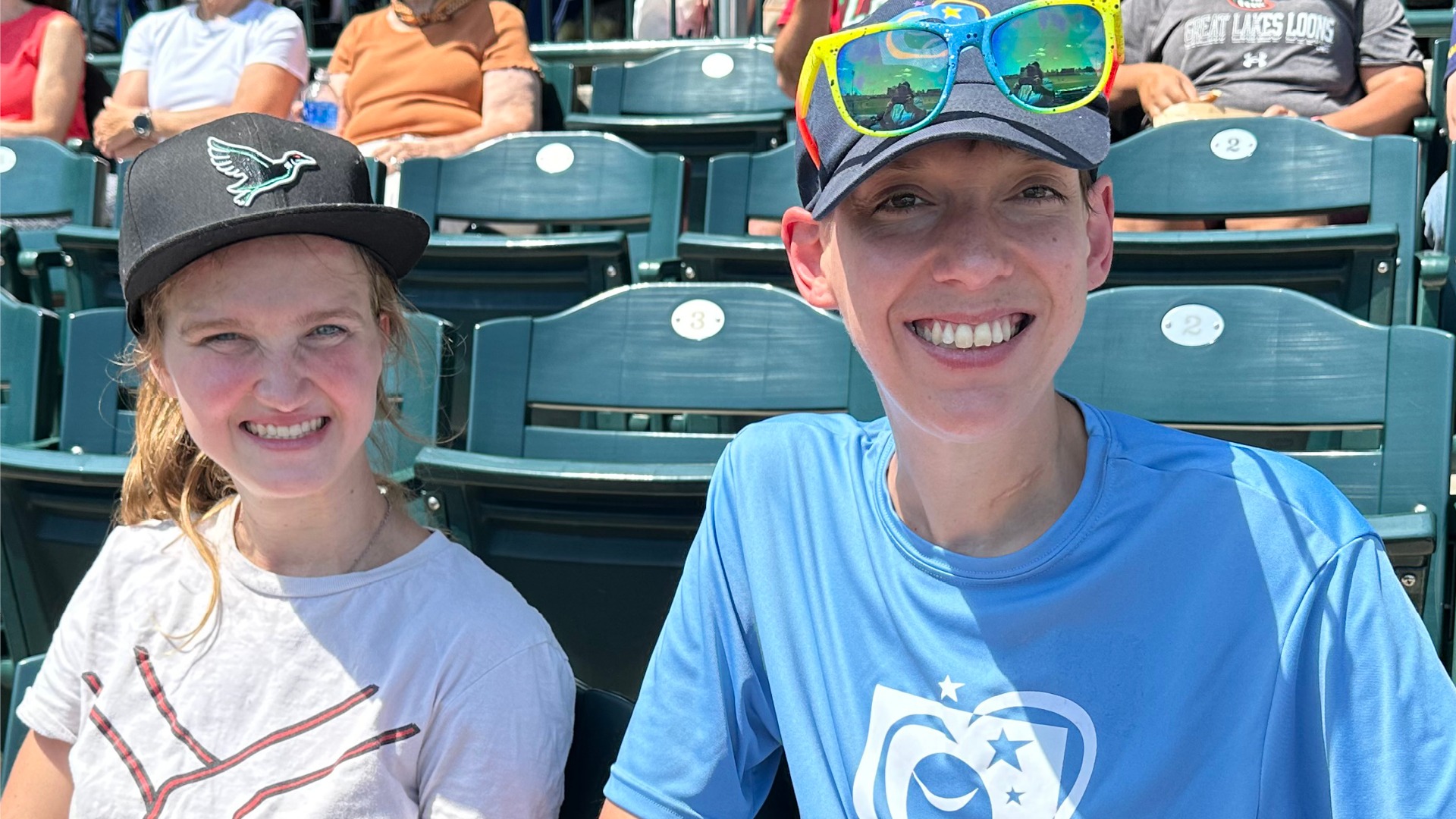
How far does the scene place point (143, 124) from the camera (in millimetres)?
4309

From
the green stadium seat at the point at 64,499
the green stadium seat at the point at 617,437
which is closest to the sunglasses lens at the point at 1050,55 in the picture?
the green stadium seat at the point at 617,437

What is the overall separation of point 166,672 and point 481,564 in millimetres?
383

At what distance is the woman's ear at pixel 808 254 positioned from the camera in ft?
4.23

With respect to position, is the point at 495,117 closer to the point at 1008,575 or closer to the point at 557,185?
the point at 557,185

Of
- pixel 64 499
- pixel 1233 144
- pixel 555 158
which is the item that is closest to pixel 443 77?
pixel 555 158

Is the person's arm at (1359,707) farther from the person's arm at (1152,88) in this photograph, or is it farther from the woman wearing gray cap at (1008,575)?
the person's arm at (1152,88)

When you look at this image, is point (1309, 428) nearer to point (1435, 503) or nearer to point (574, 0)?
point (1435, 503)

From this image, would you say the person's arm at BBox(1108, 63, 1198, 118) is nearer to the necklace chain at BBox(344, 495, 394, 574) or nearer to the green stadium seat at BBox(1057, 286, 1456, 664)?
the green stadium seat at BBox(1057, 286, 1456, 664)

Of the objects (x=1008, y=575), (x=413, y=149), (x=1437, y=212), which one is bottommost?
(x=1008, y=575)

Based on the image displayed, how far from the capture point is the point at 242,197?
55.6 inches

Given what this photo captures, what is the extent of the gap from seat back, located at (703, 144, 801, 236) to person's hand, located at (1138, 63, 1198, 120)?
104 centimetres

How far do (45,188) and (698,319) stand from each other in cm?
255

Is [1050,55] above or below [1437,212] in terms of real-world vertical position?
below

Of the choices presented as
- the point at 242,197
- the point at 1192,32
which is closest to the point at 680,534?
the point at 242,197
